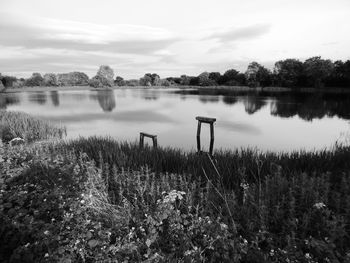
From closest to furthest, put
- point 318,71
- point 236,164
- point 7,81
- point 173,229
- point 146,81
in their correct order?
point 173,229 < point 236,164 < point 318,71 < point 7,81 < point 146,81

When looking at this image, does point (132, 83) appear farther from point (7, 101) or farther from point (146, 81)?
point (7, 101)

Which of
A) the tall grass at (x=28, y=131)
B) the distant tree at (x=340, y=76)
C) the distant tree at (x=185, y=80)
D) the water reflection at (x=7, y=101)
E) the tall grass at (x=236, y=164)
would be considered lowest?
the tall grass at (x=28, y=131)

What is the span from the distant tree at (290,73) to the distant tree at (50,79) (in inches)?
4727

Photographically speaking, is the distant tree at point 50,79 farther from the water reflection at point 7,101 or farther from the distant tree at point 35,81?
the water reflection at point 7,101

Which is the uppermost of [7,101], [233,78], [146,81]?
[146,81]

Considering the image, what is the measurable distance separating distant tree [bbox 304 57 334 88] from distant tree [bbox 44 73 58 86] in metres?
130

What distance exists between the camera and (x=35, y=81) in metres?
134

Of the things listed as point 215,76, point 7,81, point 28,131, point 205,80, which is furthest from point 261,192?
point 215,76

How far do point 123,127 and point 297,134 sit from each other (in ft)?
49.1

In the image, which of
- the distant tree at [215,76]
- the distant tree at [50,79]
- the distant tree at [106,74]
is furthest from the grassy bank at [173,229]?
the distant tree at [50,79]

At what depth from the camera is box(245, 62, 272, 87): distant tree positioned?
9669cm

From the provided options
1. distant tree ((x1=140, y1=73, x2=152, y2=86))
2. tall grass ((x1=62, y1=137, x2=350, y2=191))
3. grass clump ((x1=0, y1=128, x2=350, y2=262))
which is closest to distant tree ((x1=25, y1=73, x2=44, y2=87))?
distant tree ((x1=140, y1=73, x2=152, y2=86))

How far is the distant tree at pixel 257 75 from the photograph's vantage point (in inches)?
3807

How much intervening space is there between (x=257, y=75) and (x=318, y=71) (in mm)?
24833
